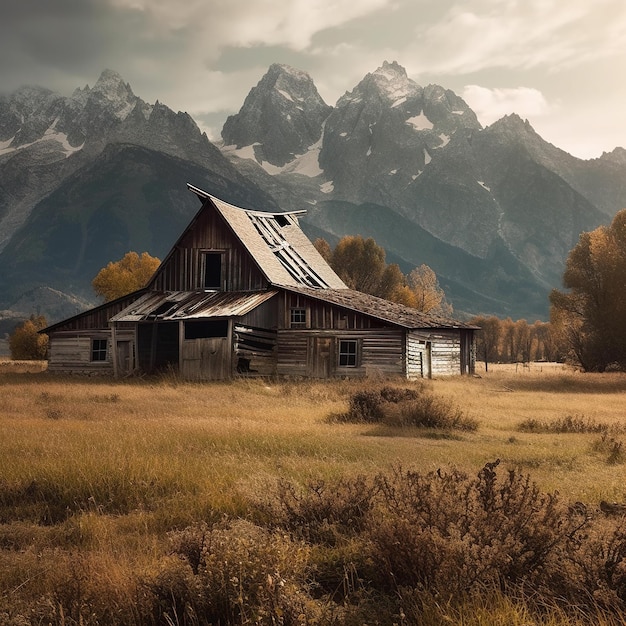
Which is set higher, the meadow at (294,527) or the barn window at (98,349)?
the barn window at (98,349)

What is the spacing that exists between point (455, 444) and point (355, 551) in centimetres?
751

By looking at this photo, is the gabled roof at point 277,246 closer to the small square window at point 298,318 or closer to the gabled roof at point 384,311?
the small square window at point 298,318

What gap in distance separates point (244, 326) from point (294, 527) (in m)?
27.2

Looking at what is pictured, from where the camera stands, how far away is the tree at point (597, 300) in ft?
139

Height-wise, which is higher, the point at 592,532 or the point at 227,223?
the point at 227,223

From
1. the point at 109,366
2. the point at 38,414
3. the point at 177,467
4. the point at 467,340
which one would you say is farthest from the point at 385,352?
the point at 177,467

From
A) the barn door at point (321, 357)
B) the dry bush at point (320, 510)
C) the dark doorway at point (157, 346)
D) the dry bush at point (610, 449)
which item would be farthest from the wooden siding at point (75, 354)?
the dry bush at point (320, 510)

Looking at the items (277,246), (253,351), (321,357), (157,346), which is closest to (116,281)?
(277,246)

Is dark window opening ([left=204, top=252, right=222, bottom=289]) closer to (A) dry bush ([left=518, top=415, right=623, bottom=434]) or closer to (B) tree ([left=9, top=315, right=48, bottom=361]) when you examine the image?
(A) dry bush ([left=518, top=415, right=623, bottom=434])

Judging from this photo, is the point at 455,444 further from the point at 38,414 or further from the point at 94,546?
the point at 38,414

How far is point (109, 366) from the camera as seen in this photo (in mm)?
38500

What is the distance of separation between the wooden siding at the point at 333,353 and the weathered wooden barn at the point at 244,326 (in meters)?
0.05

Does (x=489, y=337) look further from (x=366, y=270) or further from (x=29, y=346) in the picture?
(x=29, y=346)

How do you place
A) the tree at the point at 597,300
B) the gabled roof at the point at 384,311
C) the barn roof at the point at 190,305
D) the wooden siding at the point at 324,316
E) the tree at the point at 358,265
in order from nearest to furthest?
the barn roof at the point at 190,305
the gabled roof at the point at 384,311
the wooden siding at the point at 324,316
the tree at the point at 597,300
the tree at the point at 358,265
